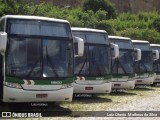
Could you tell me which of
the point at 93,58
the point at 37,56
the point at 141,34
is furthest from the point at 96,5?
the point at 37,56

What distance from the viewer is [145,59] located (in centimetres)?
2247

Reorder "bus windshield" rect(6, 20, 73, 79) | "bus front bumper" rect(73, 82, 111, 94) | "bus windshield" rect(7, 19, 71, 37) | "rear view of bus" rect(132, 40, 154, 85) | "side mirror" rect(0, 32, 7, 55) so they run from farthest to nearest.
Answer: "rear view of bus" rect(132, 40, 154, 85) < "bus front bumper" rect(73, 82, 111, 94) < "bus windshield" rect(7, 19, 71, 37) < "bus windshield" rect(6, 20, 73, 79) < "side mirror" rect(0, 32, 7, 55)

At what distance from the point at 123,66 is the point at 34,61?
331 inches

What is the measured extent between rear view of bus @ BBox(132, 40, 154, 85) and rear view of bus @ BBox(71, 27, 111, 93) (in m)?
7.07

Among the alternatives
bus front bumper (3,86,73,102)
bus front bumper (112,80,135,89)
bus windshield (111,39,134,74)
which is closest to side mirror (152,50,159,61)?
bus windshield (111,39,134,74)

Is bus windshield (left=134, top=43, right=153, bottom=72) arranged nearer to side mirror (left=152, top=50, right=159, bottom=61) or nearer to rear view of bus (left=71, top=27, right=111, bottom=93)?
side mirror (left=152, top=50, right=159, bottom=61)

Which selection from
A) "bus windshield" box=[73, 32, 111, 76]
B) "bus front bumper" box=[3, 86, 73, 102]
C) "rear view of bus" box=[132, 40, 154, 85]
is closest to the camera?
"bus front bumper" box=[3, 86, 73, 102]

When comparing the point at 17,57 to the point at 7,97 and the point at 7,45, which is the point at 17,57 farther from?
the point at 7,97

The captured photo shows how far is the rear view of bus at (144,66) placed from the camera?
21766 millimetres

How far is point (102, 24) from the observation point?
116ft

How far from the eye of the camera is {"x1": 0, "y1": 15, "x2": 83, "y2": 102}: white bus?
10.5 m

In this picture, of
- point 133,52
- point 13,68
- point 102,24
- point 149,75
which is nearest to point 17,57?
point 13,68

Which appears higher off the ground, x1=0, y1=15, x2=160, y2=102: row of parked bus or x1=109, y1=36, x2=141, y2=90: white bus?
x1=0, y1=15, x2=160, y2=102: row of parked bus

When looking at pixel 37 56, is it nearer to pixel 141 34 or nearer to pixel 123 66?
pixel 123 66
